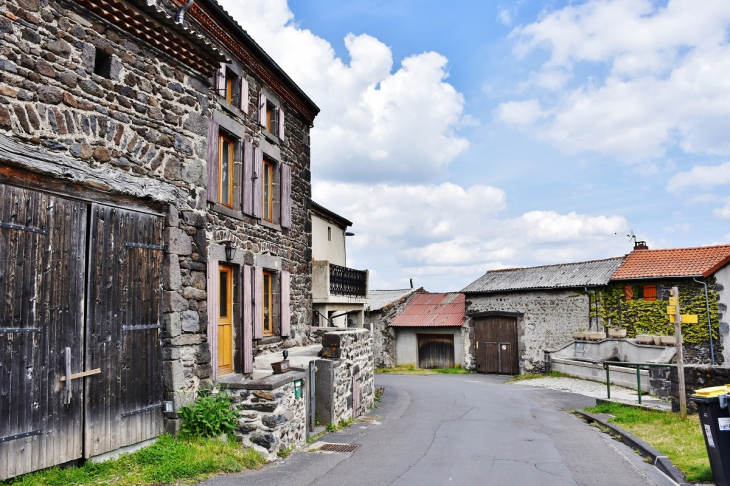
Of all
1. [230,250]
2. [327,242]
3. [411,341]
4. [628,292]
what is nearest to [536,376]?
[628,292]

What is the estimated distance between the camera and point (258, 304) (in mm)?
10086

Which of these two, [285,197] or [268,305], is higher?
[285,197]

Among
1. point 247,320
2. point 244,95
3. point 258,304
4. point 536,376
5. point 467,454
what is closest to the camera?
point 467,454

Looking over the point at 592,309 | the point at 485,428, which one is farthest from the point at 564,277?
the point at 485,428

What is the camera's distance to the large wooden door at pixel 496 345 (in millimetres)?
24078

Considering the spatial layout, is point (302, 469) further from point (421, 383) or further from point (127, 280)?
point (421, 383)

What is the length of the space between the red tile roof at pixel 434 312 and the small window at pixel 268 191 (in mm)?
16146

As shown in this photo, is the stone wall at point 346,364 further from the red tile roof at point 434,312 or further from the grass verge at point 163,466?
the red tile roof at point 434,312

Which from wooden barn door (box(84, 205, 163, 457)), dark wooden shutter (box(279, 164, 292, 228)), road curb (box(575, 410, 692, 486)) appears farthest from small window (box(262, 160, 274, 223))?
road curb (box(575, 410, 692, 486))

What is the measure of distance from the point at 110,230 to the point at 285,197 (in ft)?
18.3

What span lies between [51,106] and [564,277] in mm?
21256

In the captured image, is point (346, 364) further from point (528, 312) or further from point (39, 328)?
point (528, 312)

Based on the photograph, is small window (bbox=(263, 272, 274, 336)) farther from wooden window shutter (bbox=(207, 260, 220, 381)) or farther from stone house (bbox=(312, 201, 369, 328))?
stone house (bbox=(312, 201, 369, 328))

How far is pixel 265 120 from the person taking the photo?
11.3m
